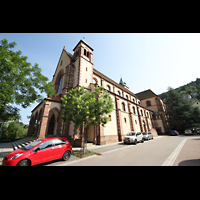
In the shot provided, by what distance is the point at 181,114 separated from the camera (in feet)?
108

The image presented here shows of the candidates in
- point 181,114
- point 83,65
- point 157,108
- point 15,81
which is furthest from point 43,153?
point 181,114

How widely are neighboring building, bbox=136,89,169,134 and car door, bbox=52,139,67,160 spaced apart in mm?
37815

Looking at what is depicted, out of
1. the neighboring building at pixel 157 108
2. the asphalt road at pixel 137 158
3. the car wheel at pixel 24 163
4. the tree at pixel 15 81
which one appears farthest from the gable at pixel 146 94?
the car wheel at pixel 24 163

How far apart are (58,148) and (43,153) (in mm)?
968

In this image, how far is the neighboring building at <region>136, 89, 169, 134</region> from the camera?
1343 inches

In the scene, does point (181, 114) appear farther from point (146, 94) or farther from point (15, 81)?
point (15, 81)

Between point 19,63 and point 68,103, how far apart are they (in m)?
5.37

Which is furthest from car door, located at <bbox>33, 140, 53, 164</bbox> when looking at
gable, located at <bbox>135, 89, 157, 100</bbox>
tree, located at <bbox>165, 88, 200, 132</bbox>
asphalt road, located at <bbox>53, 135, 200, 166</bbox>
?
gable, located at <bbox>135, 89, 157, 100</bbox>

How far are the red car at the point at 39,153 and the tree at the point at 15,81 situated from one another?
11.9ft

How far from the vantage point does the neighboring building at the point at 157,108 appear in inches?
1343

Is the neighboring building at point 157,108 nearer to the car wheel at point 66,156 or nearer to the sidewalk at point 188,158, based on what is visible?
the sidewalk at point 188,158

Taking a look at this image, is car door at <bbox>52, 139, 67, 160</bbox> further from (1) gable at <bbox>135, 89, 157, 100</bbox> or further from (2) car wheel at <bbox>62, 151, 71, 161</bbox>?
(1) gable at <bbox>135, 89, 157, 100</bbox>
